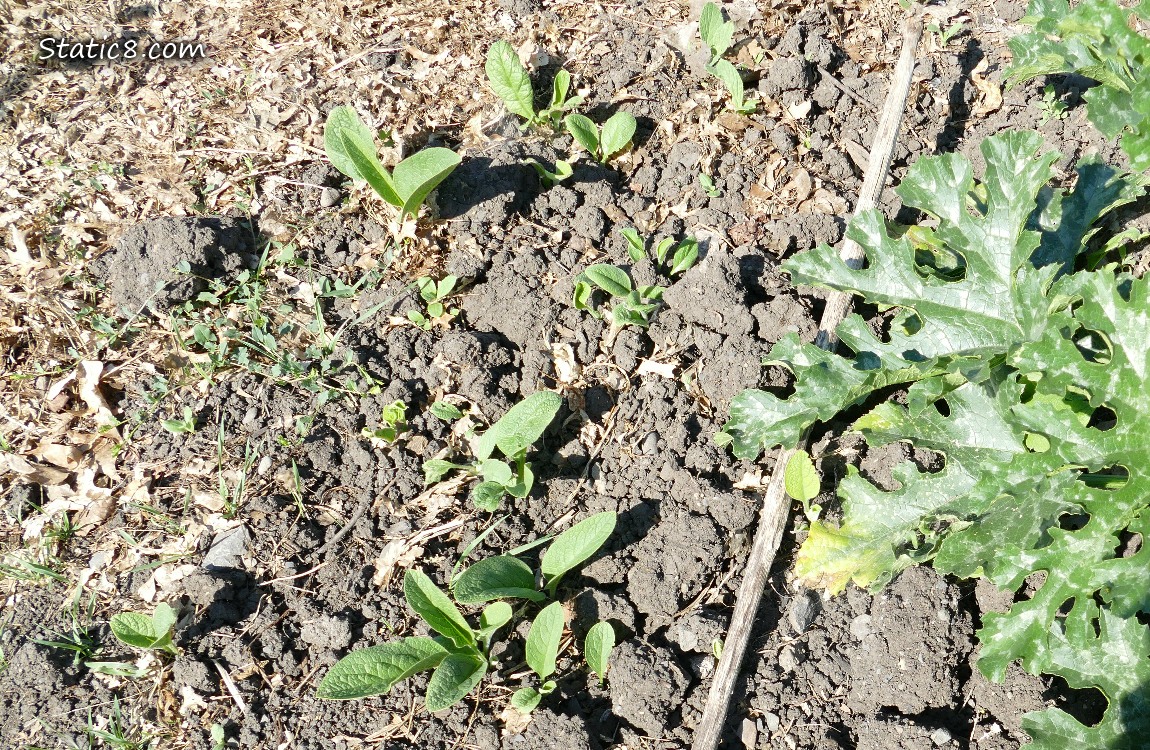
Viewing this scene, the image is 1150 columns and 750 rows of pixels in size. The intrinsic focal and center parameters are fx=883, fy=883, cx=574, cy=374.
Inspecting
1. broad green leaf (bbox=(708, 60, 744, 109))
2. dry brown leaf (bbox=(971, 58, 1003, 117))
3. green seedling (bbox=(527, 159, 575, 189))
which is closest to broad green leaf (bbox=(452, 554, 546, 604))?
green seedling (bbox=(527, 159, 575, 189))

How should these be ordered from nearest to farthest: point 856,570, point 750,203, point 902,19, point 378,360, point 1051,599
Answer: point 1051,599 → point 856,570 → point 378,360 → point 750,203 → point 902,19

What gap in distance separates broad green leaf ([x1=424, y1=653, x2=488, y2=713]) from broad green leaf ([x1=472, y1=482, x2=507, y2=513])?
0.49 m

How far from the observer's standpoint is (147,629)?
2.93 meters

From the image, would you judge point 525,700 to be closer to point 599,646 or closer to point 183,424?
point 599,646

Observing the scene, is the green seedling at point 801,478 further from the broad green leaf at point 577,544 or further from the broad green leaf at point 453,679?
the broad green leaf at point 453,679

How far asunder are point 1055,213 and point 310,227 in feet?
9.66

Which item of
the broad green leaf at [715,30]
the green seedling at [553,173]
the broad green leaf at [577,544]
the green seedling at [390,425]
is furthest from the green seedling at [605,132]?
the broad green leaf at [577,544]

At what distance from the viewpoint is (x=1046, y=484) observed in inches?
101

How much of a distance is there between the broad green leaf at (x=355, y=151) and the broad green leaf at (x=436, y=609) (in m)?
1.58

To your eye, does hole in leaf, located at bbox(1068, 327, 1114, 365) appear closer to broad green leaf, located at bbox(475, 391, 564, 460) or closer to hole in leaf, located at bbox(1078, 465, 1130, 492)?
hole in leaf, located at bbox(1078, 465, 1130, 492)

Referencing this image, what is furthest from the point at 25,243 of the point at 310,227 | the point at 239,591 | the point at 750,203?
the point at 750,203

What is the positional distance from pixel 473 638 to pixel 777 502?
1.12 meters

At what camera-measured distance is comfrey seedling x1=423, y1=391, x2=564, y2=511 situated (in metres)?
3.06

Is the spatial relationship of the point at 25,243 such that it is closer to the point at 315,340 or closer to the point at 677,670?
the point at 315,340
